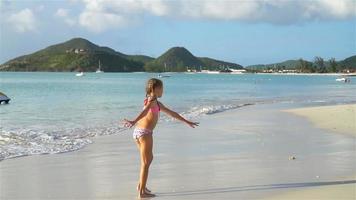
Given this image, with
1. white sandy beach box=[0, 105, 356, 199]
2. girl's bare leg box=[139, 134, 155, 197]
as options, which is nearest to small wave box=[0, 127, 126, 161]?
white sandy beach box=[0, 105, 356, 199]

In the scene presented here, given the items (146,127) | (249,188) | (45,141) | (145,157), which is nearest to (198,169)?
(249,188)

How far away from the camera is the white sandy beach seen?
7.59 m

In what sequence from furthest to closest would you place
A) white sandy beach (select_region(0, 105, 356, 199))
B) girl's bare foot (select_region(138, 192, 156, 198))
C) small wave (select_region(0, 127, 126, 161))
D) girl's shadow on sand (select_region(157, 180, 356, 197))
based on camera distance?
small wave (select_region(0, 127, 126, 161)) → white sandy beach (select_region(0, 105, 356, 199)) → girl's shadow on sand (select_region(157, 180, 356, 197)) → girl's bare foot (select_region(138, 192, 156, 198))

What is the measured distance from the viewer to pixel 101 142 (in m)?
14.2

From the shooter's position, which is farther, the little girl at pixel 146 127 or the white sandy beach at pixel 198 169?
the white sandy beach at pixel 198 169

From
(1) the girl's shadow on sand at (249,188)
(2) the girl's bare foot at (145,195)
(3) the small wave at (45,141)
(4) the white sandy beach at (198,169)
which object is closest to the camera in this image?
(2) the girl's bare foot at (145,195)

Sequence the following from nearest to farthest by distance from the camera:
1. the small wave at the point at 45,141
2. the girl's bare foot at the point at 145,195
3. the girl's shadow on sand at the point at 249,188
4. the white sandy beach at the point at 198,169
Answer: the girl's bare foot at the point at 145,195
the girl's shadow on sand at the point at 249,188
the white sandy beach at the point at 198,169
the small wave at the point at 45,141

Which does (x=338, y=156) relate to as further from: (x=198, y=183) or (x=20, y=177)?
(x=20, y=177)

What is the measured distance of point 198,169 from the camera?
921 cm

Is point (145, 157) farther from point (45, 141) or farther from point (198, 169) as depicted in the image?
point (45, 141)

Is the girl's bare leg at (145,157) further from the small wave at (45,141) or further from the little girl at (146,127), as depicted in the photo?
the small wave at (45,141)

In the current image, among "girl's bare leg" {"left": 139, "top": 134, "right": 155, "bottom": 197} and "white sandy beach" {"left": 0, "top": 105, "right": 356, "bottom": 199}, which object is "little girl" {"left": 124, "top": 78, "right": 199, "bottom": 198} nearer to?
"girl's bare leg" {"left": 139, "top": 134, "right": 155, "bottom": 197}

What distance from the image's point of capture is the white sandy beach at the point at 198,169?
7.59 m

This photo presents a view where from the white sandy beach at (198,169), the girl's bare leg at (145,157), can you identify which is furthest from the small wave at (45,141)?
the girl's bare leg at (145,157)
